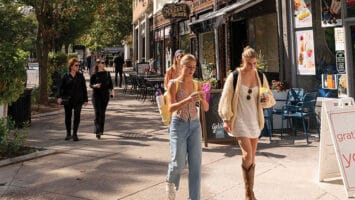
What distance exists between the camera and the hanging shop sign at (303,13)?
1037 centimetres


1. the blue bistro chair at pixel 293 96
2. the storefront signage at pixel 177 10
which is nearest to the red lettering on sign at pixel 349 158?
the blue bistro chair at pixel 293 96

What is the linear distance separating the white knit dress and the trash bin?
7.81 m

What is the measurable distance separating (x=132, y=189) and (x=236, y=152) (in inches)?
108

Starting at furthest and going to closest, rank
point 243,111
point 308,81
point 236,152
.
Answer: point 308,81 → point 236,152 → point 243,111

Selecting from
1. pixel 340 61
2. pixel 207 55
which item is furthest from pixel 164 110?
pixel 207 55

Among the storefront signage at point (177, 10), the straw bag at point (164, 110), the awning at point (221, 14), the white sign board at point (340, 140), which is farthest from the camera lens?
the storefront signage at point (177, 10)

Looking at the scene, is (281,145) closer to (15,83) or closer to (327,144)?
(327,144)

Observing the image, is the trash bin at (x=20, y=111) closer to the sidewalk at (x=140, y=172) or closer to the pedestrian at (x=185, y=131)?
the sidewalk at (x=140, y=172)

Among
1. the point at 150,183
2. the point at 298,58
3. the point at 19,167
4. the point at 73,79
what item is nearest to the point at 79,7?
the point at 73,79

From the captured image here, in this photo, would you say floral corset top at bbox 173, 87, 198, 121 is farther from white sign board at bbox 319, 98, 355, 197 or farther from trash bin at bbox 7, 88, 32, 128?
trash bin at bbox 7, 88, 32, 128

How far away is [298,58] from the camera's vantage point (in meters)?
10.7

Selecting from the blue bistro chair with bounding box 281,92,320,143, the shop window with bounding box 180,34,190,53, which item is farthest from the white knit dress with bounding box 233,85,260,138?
the shop window with bounding box 180,34,190,53

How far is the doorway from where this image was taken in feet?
48.8

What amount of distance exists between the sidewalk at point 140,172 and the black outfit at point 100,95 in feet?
1.12
